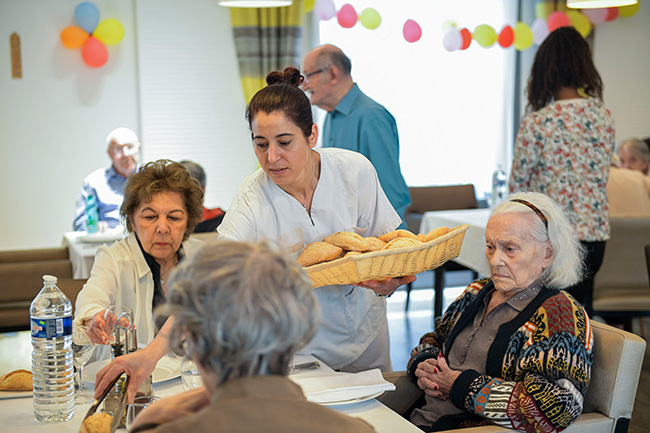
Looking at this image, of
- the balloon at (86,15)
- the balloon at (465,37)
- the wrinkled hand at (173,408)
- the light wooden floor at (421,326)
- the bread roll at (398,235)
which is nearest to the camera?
the wrinkled hand at (173,408)

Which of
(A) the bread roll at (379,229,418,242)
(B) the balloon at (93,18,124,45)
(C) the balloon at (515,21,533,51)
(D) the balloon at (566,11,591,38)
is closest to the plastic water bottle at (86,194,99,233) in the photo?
(B) the balloon at (93,18,124,45)

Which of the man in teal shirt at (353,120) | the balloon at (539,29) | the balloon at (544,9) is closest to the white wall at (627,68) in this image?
the balloon at (544,9)

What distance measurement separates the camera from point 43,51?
18.7 ft

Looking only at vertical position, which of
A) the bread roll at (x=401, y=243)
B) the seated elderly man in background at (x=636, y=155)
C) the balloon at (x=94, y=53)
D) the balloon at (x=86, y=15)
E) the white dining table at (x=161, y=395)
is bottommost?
the white dining table at (x=161, y=395)

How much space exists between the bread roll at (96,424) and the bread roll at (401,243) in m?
0.84

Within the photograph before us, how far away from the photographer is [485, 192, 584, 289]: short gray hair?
1.91m

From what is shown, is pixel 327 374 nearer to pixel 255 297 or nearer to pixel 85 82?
pixel 255 297

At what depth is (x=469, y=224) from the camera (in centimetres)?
397

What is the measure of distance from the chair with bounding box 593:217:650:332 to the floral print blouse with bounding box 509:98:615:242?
481 millimetres

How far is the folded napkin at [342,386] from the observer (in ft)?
5.23

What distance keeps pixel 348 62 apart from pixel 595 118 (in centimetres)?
122

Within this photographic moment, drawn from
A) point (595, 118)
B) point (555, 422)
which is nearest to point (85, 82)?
point (595, 118)

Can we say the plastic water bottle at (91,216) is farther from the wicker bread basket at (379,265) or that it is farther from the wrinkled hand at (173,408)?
the wrinkled hand at (173,408)

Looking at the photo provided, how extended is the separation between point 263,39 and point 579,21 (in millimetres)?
3156
